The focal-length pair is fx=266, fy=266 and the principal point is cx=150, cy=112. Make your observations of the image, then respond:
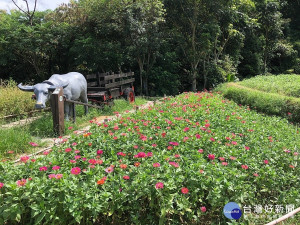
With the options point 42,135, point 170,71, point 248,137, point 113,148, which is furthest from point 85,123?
point 170,71

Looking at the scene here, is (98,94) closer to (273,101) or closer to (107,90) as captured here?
(107,90)

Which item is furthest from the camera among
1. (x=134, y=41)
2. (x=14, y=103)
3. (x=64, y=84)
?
(x=134, y=41)

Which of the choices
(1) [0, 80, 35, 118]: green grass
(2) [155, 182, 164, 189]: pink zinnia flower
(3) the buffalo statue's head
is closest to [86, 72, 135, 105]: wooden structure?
(1) [0, 80, 35, 118]: green grass

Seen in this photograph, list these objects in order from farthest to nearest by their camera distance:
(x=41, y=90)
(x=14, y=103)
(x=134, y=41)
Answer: (x=134, y=41), (x=14, y=103), (x=41, y=90)

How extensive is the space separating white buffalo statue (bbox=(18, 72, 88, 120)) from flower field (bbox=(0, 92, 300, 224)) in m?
2.36

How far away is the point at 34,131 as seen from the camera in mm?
5906

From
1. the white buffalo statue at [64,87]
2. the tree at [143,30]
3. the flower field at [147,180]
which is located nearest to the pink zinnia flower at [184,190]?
the flower field at [147,180]

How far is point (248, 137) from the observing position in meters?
4.40

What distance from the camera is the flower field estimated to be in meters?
2.37

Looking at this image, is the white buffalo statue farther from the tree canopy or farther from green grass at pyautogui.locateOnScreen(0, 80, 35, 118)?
the tree canopy

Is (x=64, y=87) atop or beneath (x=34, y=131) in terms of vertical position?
atop

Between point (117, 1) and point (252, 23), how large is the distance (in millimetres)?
8278

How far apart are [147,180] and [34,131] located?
165 inches
